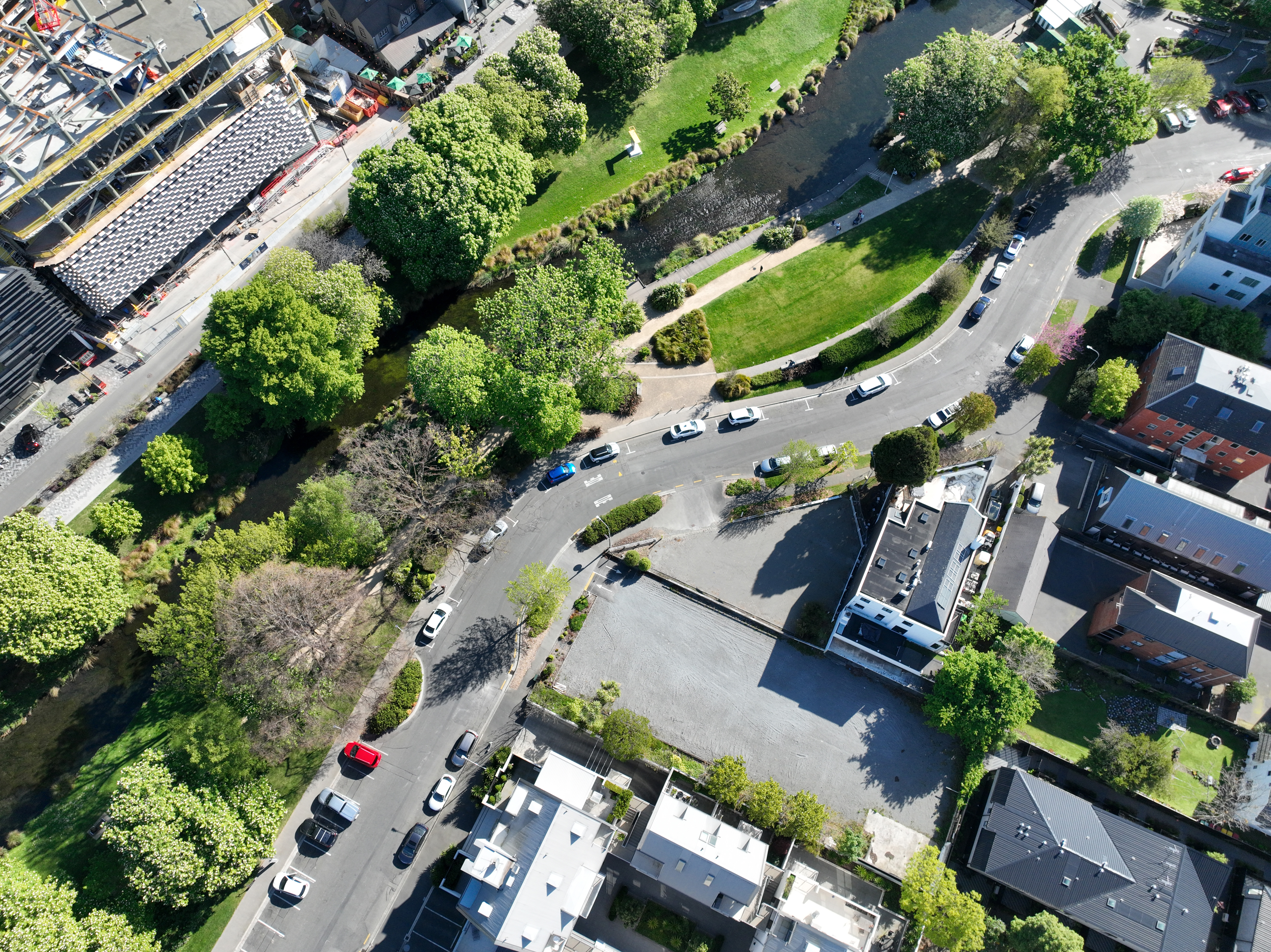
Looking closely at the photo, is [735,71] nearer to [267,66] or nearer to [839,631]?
[267,66]

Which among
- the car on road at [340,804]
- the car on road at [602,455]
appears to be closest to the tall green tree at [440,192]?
the car on road at [602,455]

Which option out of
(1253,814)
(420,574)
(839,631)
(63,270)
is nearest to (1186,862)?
(1253,814)

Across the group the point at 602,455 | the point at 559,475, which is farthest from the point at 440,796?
the point at 602,455

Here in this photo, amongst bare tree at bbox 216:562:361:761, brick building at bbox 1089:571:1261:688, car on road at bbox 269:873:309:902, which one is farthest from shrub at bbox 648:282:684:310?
car on road at bbox 269:873:309:902

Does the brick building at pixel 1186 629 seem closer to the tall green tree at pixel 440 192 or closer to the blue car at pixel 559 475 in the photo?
the blue car at pixel 559 475

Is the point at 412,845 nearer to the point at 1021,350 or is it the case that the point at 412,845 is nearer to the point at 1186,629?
the point at 1186,629
